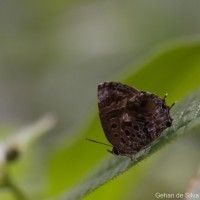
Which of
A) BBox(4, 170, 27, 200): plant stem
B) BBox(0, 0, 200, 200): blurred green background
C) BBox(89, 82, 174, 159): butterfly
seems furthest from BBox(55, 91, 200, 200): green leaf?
BBox(0, 0, 200, 200): blurred green background

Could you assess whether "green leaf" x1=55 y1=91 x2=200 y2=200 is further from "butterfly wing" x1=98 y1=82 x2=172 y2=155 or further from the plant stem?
the plant stem

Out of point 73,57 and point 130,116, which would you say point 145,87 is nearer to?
point 130,116

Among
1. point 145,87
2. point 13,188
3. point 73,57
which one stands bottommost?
point 73,57

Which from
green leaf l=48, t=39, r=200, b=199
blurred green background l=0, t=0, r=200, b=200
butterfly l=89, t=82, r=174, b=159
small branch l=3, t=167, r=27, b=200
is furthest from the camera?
blurred green background l=0, t=0, r=200, b=200

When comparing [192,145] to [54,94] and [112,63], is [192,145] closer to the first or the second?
[112,63]

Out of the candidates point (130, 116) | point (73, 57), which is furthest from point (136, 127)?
point (73, 57)

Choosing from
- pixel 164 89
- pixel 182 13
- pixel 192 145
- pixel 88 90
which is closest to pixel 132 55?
pixel 182 13

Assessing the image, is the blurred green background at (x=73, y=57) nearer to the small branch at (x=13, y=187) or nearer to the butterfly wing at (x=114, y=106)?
the small branch at (x=13, y=187)

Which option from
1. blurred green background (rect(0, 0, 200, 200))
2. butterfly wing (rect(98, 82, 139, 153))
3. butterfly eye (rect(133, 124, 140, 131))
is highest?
butterfly wing (rect(98, 82, 139, 153))

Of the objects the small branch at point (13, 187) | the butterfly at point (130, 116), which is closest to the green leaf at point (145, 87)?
the small branch at point (13, 187)
